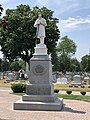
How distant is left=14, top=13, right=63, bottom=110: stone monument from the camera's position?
1444 centimetres

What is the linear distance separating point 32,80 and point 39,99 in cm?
120

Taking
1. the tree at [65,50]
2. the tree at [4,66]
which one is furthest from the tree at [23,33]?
the tree at [4,66]

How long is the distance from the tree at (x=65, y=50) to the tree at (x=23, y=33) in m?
27.2

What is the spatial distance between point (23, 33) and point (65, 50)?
3426 centimetres

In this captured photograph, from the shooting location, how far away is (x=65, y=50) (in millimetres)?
83375

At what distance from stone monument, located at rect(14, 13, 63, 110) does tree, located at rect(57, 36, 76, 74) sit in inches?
2598

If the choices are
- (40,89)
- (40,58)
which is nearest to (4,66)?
(40,58)

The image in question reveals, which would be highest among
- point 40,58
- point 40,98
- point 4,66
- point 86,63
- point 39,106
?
point 4,66

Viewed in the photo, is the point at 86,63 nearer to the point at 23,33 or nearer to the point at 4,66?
the point at 4,66

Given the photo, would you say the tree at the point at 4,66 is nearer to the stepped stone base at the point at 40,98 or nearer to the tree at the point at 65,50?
the tree at the point at 65,50

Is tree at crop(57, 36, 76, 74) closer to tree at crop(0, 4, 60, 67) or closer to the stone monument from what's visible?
tree at crop(0, 4, 60, 67)

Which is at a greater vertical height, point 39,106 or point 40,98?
point 40,98

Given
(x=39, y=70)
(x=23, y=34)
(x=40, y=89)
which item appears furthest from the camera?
(x=23, y=34)

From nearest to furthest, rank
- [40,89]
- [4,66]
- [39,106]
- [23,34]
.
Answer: [39,106] → [40,89] → [23,34] → [4,66]
